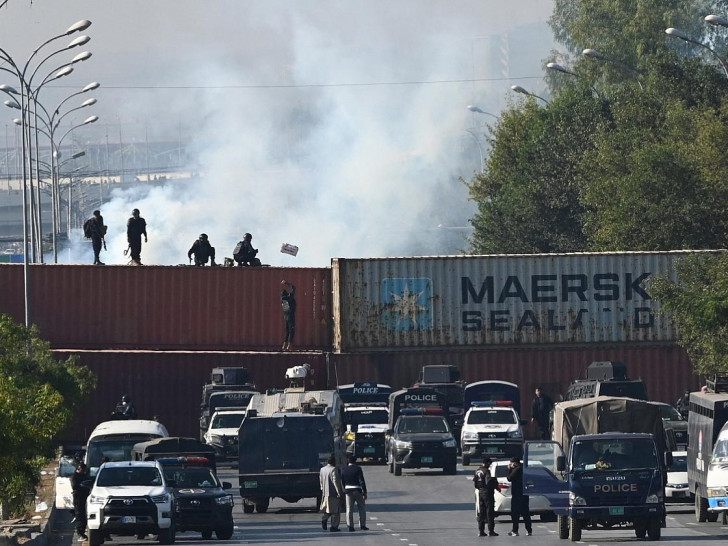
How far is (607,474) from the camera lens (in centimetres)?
2577

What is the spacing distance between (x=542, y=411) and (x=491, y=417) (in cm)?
446

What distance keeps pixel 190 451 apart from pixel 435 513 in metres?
4.87

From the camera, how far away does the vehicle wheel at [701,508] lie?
2861 cm

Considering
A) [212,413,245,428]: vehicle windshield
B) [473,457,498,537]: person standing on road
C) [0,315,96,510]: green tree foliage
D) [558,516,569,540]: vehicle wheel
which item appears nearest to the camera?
[0,315,96,510]: green tree foliage

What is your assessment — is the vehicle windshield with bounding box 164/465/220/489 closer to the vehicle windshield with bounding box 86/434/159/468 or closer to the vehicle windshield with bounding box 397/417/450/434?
the vehicle windshield with bounding box 86/434/159/468

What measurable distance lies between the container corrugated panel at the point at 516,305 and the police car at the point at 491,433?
783 cm

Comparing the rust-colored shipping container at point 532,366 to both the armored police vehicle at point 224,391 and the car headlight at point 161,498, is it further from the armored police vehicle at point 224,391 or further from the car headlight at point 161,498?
the car headlight at point 161,498

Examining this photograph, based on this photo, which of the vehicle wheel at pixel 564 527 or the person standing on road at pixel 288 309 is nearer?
the vehicle wheel at pixel 564 527

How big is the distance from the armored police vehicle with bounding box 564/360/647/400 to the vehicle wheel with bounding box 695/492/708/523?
13.6m

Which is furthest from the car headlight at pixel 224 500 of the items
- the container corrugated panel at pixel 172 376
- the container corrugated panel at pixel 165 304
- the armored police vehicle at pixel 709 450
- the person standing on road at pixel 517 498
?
the container corrugated panel at pixel 165 304

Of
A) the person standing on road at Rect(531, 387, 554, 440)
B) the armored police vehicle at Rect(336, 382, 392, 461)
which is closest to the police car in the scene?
the armored police vehicle at Rect(336, 382, 392, 461)

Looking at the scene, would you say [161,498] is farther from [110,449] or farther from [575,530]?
[110,449]

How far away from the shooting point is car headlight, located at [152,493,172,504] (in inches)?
1058

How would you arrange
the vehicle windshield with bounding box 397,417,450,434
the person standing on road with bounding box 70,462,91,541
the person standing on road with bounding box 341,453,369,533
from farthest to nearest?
1. the vehicle windshield with bounding box 397,417,450,434
2. the person standing on road with bounding box 70,462,91,541
3. the person standing on road with bounding box 341,453,369,533
